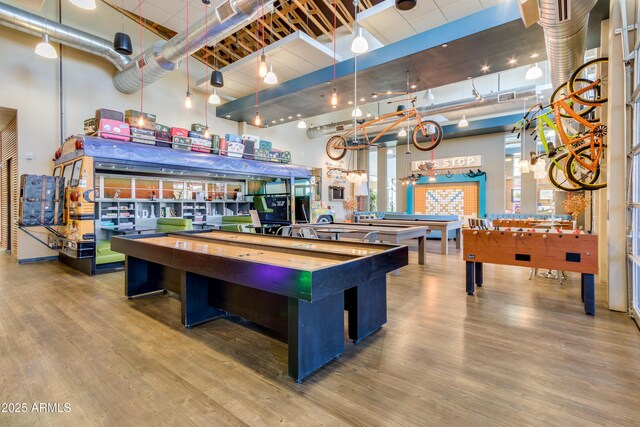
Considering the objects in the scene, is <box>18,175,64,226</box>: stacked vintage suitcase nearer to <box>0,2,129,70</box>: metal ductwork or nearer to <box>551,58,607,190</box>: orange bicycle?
<box>0,2,129,70</box>: metal ductwork

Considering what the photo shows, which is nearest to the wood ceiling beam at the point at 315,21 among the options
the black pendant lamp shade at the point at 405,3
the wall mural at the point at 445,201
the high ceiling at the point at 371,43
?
the high ceiling at the point at 371,43

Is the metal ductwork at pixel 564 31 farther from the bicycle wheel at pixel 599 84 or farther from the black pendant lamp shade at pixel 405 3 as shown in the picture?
the black pendant lamp shade at pixel 405 3

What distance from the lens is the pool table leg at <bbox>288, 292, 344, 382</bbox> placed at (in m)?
2.21

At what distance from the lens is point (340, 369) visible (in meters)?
2.40

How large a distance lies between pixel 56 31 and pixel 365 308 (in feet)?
26.8

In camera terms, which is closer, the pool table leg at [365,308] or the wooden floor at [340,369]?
the wooden floor at [340,369]

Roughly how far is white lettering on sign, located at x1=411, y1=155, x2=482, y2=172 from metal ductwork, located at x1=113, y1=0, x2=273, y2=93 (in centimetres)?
909

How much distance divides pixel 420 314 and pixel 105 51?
28.4 ft

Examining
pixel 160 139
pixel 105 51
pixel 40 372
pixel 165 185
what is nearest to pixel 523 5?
pixel 40 372

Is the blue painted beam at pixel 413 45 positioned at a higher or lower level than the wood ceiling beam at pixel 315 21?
lower

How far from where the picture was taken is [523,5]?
3666 mm

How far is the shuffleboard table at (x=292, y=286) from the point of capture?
220 centimetres

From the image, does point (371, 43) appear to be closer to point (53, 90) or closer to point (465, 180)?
point (465, 180)

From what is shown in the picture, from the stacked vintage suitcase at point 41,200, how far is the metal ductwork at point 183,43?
3086 mm
